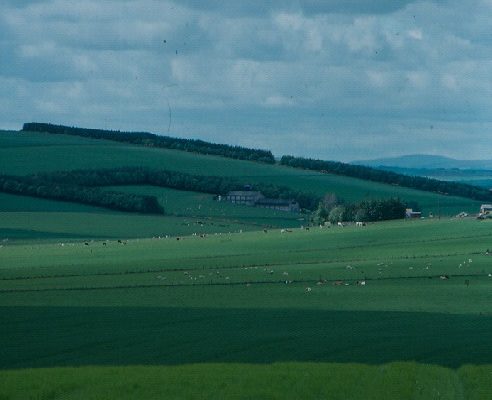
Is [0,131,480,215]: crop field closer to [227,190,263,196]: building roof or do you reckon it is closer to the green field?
[227,190,263,196]: building roof

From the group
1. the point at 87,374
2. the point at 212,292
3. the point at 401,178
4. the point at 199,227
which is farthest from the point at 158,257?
the point at 401,178

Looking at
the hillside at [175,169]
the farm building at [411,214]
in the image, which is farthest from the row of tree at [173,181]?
the farm building at [411,214]

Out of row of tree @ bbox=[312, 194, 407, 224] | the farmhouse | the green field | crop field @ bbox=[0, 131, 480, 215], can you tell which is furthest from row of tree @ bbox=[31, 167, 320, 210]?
the green field

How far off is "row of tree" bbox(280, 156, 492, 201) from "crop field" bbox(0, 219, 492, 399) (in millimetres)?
57313

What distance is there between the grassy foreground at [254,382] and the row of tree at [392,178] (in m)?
99.5

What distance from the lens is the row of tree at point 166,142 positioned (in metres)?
145

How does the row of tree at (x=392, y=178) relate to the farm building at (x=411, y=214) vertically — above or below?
above

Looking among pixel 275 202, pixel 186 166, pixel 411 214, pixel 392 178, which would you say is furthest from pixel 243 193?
pixel 392 178

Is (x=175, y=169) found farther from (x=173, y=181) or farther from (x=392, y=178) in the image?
(x=392, y=178)

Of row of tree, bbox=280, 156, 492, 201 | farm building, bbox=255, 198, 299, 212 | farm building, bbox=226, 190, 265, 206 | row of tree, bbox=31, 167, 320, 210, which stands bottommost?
farm building, bbox=255, 198, 299, 212

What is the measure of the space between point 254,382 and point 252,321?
11.4 m

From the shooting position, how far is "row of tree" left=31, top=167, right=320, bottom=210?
370ft

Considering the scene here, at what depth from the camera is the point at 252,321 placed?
34.6 meters

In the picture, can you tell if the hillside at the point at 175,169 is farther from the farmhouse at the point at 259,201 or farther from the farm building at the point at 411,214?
the farm building at the point at 411,214
